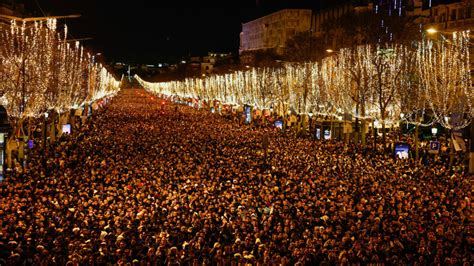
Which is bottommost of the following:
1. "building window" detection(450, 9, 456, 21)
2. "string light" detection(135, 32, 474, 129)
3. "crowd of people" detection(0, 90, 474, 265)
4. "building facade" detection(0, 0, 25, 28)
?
"crowd of people" detection(0, 90, 474, 265)

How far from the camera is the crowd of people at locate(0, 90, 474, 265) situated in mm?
14289

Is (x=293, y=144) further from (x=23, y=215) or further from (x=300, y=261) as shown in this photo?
(x=300, y=261)

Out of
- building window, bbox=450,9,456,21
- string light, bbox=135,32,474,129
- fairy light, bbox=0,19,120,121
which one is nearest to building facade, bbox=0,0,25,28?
fairy light, bbox=0,19,120,121

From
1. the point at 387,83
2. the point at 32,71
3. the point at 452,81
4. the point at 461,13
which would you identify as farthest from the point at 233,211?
the point at 461,13

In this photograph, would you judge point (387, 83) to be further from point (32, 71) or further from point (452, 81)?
point (32, 71)

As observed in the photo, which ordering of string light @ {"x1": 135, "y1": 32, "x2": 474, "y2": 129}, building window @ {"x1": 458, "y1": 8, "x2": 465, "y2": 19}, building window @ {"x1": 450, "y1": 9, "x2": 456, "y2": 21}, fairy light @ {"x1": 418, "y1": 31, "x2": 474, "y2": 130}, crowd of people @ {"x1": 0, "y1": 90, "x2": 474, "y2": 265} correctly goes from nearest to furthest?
crowd of people @ {"x1": 0, "y1": 90, "x2": 474, "y2": 265}
fairy light @ {"x1": 418, "y1": 31, "x2": 474, "y2": 130}
string light @ {"x1": 135, "y1": 32, "x2": 474, "y2": 129}
building window @ {"x1": 458, "y1": 8, "x2": 465, "y2": 19}
building window @ {"x1": 450, "y1": 9, "x2": 456, "y2": 21}

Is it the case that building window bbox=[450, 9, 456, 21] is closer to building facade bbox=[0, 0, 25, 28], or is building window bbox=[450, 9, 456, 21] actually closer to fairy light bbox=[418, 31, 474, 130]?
fairy light bbox=[418, 31, 474, 130]

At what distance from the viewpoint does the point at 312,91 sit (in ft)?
176

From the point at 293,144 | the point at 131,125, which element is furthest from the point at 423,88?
the point at 131,125

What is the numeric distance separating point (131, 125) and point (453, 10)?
3025cm

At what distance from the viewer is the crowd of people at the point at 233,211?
14.3 metres

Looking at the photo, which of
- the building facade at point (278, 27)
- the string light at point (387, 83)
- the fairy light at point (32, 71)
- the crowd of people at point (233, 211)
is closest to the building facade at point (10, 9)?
the fairy light at point (32, 71)

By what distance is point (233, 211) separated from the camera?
1850 cm

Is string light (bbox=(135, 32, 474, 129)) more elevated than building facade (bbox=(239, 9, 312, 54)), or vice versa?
building facade (bbox=(239, 9, 312, 54))
